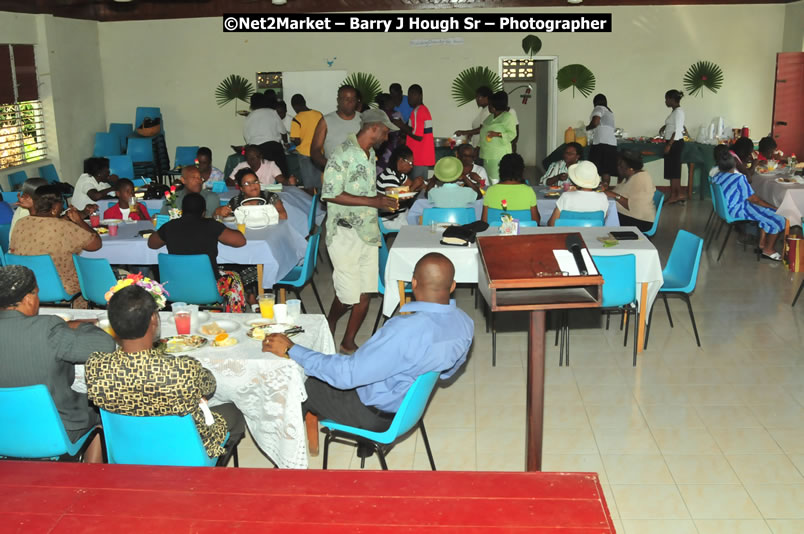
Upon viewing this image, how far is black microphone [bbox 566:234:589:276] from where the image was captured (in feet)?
8.88

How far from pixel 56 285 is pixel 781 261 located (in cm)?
630

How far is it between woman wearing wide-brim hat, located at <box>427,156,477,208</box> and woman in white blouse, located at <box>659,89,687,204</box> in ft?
17.5

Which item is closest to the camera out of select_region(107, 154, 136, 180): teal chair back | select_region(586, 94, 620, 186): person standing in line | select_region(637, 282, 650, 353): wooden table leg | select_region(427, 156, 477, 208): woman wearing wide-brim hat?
select_region(637, 282, 650, 353): wooden table leg

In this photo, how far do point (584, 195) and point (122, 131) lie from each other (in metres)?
8.45

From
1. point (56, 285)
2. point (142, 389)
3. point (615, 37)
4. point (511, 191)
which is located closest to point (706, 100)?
point (615, 37)

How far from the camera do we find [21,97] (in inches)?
413

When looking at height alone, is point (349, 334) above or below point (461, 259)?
below

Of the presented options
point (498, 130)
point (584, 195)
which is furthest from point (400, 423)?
point (498, 130)

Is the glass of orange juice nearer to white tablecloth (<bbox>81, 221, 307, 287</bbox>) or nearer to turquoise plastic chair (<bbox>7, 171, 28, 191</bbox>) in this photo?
white tablecloth (<bbox>81, 221, 307, 287</bbox>)

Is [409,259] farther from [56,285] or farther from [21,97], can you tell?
[21,97]

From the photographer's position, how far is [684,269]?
5.46 m

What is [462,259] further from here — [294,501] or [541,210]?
[294,501]

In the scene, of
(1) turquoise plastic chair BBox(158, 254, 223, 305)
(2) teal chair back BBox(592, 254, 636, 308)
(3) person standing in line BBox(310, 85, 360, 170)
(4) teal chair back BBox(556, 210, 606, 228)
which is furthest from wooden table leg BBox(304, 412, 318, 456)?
(4) teal chair back BBox(556, 210, 606, 228)

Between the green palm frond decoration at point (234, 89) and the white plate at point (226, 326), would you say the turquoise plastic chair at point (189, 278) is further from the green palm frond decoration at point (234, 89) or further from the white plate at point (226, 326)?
the green palm frond decoration at point (234, 89)
